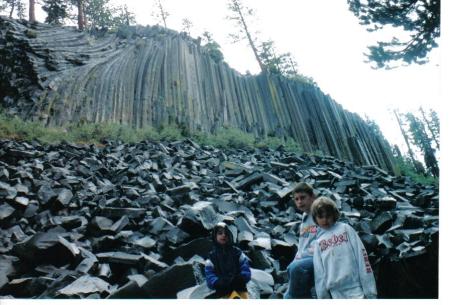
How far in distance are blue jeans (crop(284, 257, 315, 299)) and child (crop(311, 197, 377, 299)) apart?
8cm

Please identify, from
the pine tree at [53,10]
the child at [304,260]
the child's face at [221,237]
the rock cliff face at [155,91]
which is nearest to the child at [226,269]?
the child's face at [221,237]

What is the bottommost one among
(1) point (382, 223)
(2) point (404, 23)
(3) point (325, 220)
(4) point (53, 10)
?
(1) point (382, 223)

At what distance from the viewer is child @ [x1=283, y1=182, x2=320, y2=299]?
2.42m

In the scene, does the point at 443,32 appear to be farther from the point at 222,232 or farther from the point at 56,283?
the point at 56,283

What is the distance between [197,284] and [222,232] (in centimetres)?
71

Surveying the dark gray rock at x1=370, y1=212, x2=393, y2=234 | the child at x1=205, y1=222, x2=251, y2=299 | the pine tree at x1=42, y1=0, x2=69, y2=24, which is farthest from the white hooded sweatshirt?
the pine tree at x1=42, y1=0, x2=69, y2=24

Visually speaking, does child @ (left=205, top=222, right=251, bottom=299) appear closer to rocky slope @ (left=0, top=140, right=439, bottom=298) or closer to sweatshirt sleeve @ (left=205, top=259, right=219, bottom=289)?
sweatshirt sleeve @ (left=205, top=259, right=219, bottom=289)

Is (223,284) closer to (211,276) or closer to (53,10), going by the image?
(211,276)

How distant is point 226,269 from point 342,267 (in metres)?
0.82

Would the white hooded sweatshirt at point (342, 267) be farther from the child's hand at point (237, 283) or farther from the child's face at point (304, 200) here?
the child's hand at point (237, 283)

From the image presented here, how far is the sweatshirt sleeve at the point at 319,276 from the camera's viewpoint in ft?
7.47

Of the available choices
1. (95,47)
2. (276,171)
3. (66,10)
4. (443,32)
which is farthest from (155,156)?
(66,10)

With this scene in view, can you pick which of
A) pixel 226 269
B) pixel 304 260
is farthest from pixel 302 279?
pixel 226 269

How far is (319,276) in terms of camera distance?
7.60 feet
